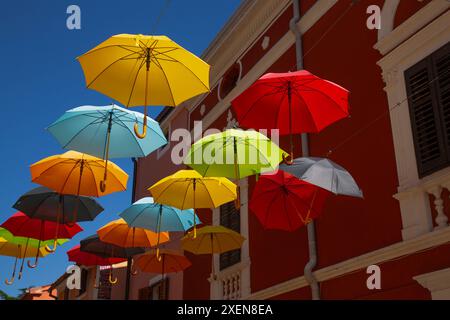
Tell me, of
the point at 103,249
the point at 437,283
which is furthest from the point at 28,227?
the point at 437,283

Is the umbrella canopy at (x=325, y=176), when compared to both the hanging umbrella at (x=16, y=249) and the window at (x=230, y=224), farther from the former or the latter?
the hanging umbrella at (x=16, y=249)

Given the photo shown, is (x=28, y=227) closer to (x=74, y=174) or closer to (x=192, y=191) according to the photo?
(x=74, y=174)

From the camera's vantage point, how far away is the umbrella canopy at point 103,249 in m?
12.7

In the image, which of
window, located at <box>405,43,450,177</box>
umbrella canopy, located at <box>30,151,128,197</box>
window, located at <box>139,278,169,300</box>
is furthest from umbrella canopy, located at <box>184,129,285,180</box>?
window, located at <box>139,278,169,300</box>

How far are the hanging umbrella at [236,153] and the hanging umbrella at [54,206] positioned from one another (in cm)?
311

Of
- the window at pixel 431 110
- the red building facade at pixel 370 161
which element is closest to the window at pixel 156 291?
the red building facade at pixel 370 161

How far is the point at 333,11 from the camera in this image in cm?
981

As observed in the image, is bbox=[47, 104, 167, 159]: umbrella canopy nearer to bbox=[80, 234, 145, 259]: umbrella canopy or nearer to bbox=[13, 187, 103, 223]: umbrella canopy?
bbox=[13, 187, 103, 223]: umbrella canopy

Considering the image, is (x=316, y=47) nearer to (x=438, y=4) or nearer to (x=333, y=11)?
(x=333, y=11)

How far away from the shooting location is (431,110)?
24.2ft

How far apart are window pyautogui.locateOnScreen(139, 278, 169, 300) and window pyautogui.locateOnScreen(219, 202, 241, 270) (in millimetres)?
2907

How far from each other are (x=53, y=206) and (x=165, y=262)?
9.35 ft

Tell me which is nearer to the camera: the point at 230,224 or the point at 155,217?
the point at 155,217

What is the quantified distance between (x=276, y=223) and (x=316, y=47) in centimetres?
337
